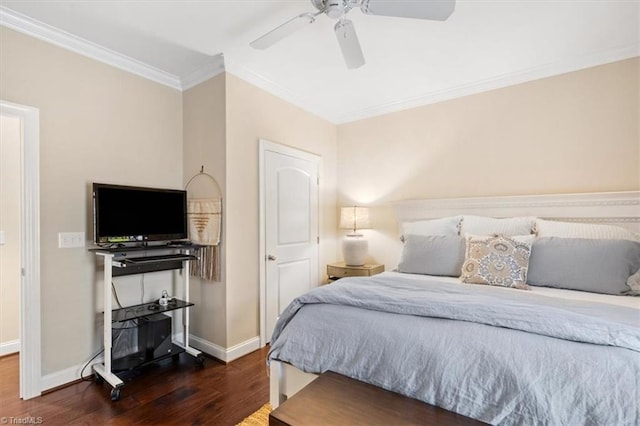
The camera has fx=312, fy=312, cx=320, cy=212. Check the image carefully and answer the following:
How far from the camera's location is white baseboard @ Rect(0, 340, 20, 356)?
9.13ft

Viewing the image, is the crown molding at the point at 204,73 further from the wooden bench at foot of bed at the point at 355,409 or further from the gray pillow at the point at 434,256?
the wooden bench at foot of bed at the point at 355,409

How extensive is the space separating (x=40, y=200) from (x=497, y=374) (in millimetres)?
2950

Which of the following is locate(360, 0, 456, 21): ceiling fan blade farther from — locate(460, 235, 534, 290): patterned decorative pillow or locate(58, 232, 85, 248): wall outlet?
locate(58, 232, 85, 248): wall outlet

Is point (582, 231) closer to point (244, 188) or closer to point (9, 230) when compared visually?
point (244, 188)

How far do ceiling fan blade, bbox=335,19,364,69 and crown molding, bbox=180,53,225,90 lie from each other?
1210mm

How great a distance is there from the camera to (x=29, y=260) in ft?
7.06

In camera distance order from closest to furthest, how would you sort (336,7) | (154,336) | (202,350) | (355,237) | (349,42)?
(336,7) → (349,42) → (154,336) → (202,350) → (355,237)

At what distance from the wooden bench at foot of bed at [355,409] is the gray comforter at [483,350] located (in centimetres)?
5

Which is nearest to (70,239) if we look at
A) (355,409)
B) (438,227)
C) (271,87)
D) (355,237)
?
(271,87)

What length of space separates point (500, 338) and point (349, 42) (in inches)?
70.2

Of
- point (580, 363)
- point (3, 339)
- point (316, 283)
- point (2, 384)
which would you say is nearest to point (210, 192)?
point (316, 283)

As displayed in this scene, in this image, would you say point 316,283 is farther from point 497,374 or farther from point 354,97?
point 497,374

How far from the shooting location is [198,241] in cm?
289

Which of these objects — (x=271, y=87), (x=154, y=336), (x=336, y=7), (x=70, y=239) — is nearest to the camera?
(x=336, y=7)
